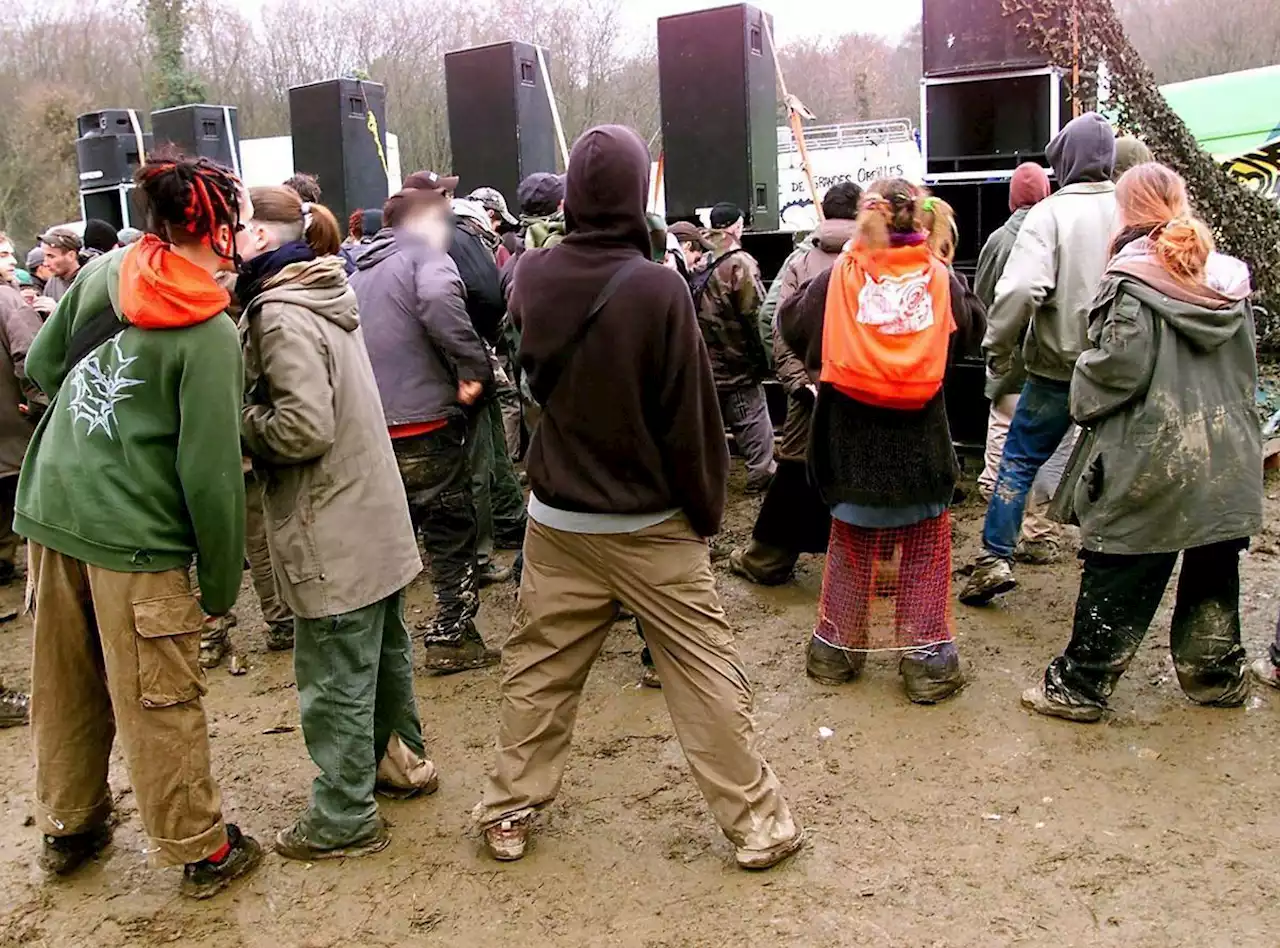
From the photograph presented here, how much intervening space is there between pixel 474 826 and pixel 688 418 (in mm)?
1319

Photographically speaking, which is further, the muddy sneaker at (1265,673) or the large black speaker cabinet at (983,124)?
the large black speaker cabinet at (983,124)

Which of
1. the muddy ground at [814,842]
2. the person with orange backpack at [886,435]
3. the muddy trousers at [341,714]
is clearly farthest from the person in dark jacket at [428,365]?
the person with orange backpack at [886,435]

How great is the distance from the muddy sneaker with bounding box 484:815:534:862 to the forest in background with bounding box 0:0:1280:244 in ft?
71.9

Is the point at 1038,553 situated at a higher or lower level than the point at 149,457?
lower

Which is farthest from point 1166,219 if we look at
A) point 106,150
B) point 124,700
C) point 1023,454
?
point 106,150

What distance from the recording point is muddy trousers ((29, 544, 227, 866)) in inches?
107

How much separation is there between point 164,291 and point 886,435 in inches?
86.1

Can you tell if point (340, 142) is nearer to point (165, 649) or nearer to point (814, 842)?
point (165, 649)

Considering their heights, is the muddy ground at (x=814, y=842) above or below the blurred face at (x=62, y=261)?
below

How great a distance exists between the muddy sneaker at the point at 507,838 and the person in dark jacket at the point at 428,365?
1410mm

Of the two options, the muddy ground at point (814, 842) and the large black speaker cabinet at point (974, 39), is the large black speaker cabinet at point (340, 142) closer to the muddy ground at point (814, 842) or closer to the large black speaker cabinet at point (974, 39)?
the large black speaker cabinet at point (974, 39)

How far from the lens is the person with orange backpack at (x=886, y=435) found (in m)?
3.59

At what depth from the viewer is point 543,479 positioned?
2.88 m

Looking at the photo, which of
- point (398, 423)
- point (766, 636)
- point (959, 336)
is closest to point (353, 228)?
point (398, 423)
